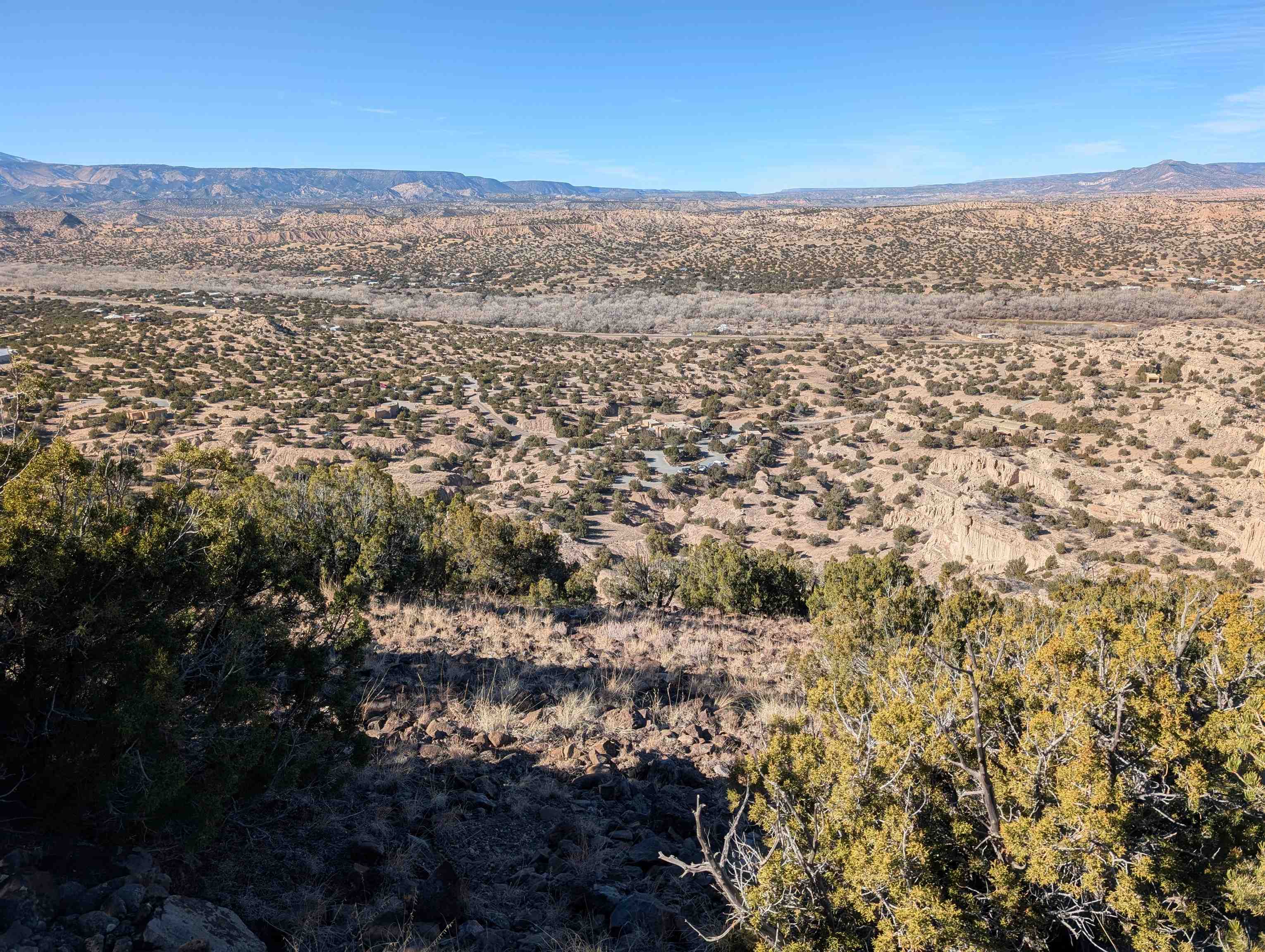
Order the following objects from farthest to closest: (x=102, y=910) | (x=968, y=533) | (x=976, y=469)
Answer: (x=976, y=469) < (x=968, y=533) < (x=102, y=910)

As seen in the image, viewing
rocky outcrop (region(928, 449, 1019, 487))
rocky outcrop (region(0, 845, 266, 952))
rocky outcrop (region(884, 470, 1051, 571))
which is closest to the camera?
rocky outcrop (region(0, 845, 266, 952))

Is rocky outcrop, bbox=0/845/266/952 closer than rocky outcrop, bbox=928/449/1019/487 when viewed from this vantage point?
Yes

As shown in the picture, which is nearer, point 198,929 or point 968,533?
point 198,929

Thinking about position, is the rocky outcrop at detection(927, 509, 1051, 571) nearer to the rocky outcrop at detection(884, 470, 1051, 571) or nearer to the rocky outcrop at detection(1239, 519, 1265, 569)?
the rocky outcrop at detection(884, 470, 1051, 571)

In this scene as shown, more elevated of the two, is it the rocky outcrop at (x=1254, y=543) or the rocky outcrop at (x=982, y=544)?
the rocky outcrop at (x=1254, y=543)

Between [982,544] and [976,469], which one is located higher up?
[976,469]

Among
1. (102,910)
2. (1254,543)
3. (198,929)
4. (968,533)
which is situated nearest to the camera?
(102,910)

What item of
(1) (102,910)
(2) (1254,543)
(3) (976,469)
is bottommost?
(2) (1254,543)

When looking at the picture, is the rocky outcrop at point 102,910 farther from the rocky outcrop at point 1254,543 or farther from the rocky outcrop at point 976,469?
the rocky outcrop at point 976,469

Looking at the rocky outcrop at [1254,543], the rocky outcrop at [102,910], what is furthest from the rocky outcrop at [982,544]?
the rocky outcrop at [102,910]

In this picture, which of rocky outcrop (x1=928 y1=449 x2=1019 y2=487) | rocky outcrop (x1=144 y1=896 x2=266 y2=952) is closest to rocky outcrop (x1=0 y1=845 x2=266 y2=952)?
rocky outcrop (x1=144 y1=896 x2=266 y2=952)

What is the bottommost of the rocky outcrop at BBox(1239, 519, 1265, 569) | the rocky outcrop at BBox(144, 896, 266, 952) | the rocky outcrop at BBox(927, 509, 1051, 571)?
the rocky outcrop at BBox(927, 509, 1051, 571)

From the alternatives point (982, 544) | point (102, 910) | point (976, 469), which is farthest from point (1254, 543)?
point (102, 910)

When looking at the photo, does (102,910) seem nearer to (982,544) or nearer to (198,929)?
(198,929)
